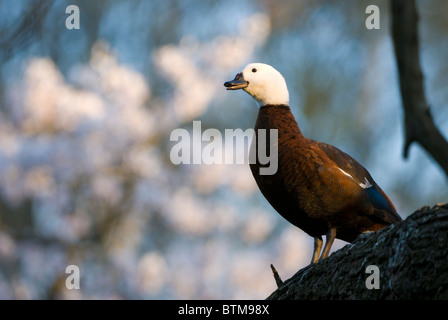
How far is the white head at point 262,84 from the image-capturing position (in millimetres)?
3566

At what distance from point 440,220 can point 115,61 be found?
530 centimetres

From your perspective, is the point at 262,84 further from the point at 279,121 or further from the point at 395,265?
the point at 395,265

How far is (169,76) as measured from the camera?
23.9ft

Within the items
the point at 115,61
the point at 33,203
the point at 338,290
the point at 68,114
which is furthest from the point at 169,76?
the point at 338,290

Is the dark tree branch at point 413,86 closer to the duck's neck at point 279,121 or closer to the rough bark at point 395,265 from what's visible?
the rough bark at point 395,265

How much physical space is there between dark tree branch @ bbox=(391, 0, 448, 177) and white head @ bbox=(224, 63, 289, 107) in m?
1.64

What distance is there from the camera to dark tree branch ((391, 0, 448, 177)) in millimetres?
1883

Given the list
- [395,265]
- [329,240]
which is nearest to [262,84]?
[329,240]

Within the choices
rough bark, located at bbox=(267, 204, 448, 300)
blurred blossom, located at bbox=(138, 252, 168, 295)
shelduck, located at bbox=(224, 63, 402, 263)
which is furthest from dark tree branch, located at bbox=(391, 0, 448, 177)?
blurred blossom, located at bbox=(138, 252, 168, 295)

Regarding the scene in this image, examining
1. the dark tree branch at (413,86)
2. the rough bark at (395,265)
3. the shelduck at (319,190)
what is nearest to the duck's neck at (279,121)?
the shelduck at (319,190)

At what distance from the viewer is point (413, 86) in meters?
1.90

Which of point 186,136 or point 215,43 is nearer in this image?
point 186,136

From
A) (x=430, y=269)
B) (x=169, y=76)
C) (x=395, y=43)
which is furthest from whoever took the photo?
(x=169, y=76)
